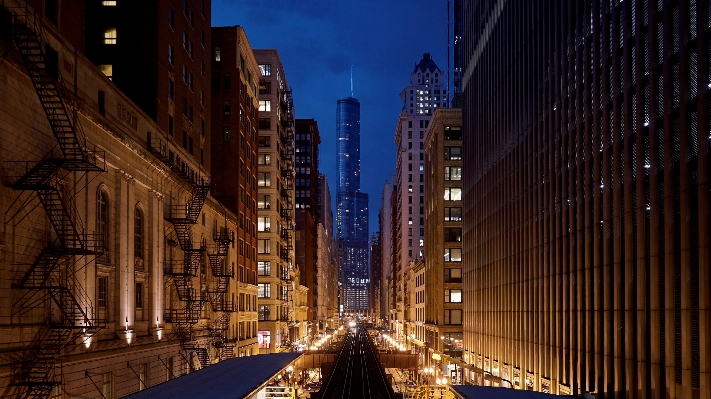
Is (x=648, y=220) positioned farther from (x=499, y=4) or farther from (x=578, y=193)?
(x=499, y=4)

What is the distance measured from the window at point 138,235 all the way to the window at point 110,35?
1422cm

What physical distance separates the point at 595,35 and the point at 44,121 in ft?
105

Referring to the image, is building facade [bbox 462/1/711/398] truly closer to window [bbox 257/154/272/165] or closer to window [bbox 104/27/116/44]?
window [bbox 104/27/116/44]

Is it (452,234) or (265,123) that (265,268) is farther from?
(452,234)

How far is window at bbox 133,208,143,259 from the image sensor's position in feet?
144

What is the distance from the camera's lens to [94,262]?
3528cm

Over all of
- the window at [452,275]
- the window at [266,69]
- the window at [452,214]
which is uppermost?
the window at [266,69]

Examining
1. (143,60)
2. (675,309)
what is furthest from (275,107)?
(675,309)

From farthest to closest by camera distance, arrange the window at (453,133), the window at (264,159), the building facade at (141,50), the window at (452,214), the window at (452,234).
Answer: the window at (453,133) → the window at (452,214) → the window at (452,234) → the window at (264,159) → the building facade at (141,50)

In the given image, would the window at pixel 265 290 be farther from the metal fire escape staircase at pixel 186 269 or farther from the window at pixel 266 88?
the metal fire escape staircase at pixel 186 269

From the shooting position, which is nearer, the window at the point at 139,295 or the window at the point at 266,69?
the window at the point at 139,295

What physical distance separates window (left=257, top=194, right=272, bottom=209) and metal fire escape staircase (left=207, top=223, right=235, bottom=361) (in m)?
35.0

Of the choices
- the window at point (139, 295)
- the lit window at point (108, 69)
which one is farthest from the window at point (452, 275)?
the window at point (139, 295)

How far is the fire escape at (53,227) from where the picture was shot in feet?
89.5
